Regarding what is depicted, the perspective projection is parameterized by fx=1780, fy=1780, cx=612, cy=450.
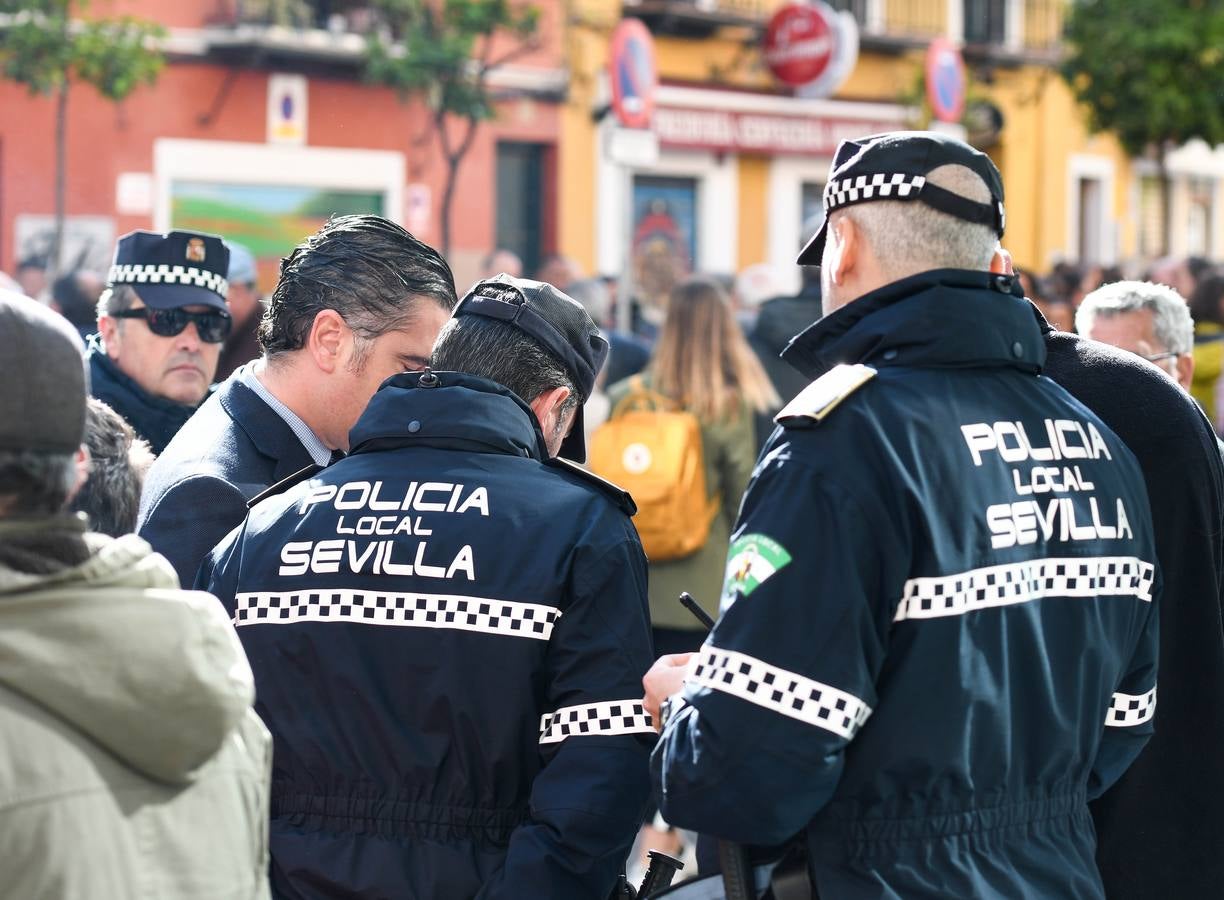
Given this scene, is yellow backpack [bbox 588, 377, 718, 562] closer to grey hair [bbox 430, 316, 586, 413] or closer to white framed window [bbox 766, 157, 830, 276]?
grey hair [bbox 430, 316, 586, 413]

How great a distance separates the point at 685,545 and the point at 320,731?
3.98 meters

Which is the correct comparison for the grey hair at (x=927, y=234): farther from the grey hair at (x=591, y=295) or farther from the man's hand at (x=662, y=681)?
the grey hair at (x=591, y=295)

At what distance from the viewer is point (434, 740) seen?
2.68m

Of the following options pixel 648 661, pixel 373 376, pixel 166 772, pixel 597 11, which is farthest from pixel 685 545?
pixel 597 11

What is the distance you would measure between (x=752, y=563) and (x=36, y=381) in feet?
3.35

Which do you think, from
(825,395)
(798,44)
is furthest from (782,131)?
(825,395)

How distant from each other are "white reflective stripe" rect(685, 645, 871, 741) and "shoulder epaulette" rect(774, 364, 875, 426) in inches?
13.4

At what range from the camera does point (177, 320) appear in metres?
5.07

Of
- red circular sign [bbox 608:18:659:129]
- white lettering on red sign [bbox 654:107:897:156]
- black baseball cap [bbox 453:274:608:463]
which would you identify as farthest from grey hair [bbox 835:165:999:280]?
white lettering on red sign [bbox 654:107:897:156]

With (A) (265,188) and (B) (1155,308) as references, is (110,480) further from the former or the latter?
(A) (265,188)

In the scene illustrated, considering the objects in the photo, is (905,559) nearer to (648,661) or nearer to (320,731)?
(648,661)

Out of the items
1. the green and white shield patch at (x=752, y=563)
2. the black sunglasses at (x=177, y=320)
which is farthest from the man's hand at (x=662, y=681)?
the black sunglasses at (x=177, y=320)

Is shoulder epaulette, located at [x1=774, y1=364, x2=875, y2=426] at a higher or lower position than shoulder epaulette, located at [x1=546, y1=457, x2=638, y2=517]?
higher

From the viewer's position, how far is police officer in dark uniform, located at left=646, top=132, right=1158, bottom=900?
7.97 ft
